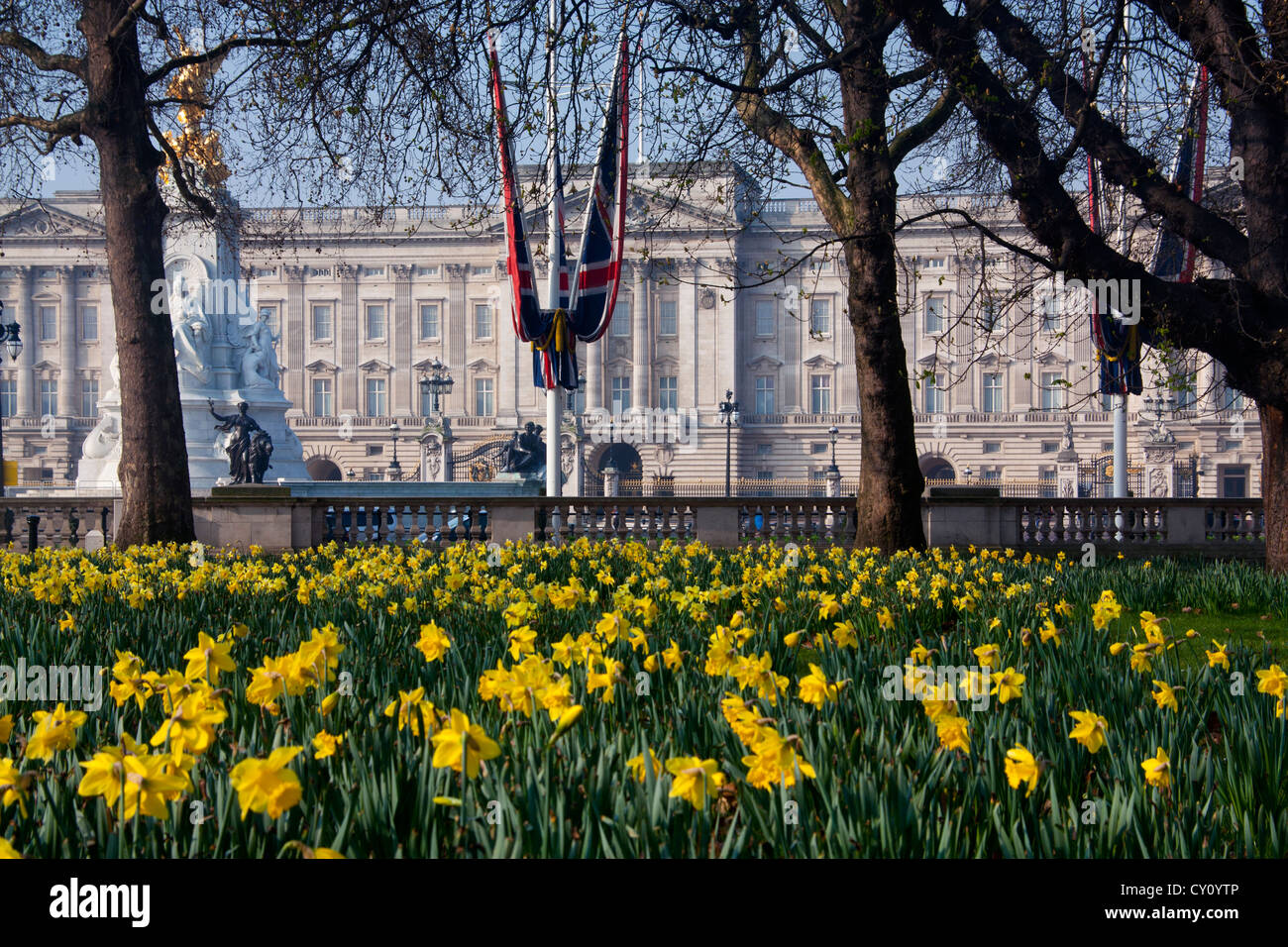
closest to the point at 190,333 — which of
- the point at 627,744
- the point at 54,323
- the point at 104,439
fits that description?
the point at 104,439

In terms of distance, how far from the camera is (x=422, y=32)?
10.4 meters

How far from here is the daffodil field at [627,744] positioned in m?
2.49

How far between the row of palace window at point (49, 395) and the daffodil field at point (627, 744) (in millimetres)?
78333

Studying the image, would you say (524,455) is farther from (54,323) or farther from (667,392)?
(54,323)

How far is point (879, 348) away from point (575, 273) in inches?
250

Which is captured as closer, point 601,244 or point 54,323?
point 601,244

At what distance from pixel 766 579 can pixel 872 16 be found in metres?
7.53

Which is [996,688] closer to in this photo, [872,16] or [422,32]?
[422,32]

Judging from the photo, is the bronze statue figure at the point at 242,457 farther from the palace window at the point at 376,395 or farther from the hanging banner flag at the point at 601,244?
the palace window at the point at 376,395

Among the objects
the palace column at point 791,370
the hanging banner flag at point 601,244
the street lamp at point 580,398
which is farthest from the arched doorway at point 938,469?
the hanging banner flag at point 601,244

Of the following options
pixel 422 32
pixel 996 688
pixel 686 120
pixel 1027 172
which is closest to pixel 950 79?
pixel 1027 172

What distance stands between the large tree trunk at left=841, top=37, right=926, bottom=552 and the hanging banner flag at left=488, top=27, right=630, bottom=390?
3.62m

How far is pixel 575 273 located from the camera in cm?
1761

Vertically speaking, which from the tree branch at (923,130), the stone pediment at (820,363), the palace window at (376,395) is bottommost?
the tree branch at (923,130)
